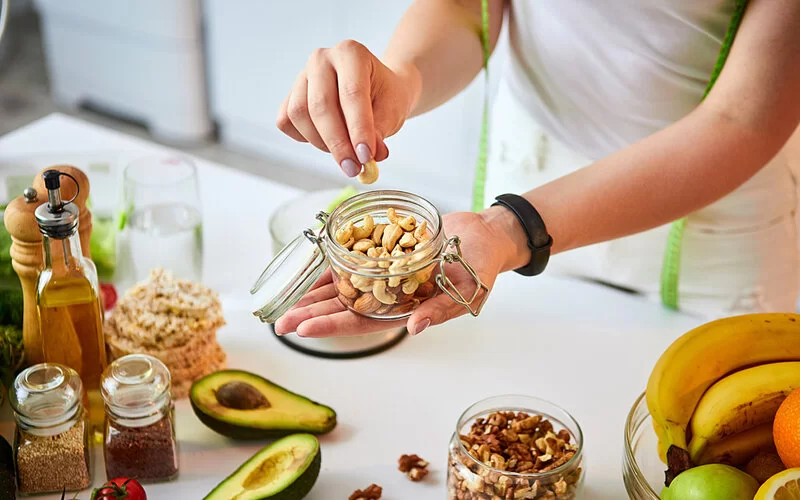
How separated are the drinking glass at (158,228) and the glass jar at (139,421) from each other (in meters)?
0.35

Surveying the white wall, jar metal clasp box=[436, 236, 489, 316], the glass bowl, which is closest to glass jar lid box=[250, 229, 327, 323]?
jar metal clasp box=[436, 236, 489, 316]

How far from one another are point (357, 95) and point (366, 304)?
213 millimetres

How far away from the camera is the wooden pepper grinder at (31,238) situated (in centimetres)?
94

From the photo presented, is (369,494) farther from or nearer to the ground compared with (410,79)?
nearer to the ground

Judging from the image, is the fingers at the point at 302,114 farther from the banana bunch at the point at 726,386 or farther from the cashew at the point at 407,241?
the banana bunch at the point at 726,386

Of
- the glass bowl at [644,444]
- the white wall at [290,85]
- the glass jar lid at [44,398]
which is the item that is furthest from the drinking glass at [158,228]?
the white wall at [290,85]

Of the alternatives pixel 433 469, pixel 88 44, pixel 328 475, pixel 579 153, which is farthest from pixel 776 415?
pixel 88 44

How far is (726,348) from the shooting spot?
0.93 m

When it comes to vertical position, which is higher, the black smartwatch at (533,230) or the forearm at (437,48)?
the forearm at (437,48)

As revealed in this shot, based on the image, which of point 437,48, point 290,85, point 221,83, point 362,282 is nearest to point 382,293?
point 362,282

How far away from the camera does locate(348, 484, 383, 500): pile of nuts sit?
957 mm

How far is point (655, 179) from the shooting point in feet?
3.59

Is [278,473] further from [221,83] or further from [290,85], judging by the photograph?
[221,83]

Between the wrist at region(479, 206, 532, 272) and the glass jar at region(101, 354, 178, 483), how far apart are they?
378 mm
